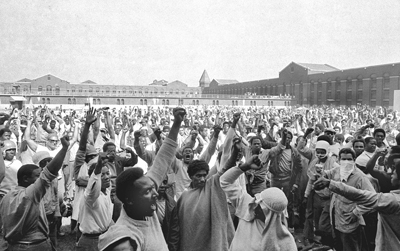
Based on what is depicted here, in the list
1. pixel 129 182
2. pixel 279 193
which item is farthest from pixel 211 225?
pixel 129 182

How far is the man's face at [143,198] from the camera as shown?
2.04 metres

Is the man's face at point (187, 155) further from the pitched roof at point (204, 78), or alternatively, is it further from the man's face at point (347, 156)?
the pitched roof at point (204, 78)

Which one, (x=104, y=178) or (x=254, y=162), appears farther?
(x=104, y=178)

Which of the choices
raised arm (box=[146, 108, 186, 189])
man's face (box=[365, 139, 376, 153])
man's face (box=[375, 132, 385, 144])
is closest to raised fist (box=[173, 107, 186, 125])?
raised arm (box=[146, 108, 186, 189])

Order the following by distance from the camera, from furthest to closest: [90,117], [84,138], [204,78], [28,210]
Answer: [204,78] < [84,138] < [90,117] < [28,210]

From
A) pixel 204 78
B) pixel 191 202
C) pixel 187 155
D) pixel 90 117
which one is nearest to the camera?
pixel 90 117

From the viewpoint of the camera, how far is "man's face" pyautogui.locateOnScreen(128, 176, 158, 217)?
2045 mm

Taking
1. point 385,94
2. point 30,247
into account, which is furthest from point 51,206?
point 385,94

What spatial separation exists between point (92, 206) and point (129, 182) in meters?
1.95

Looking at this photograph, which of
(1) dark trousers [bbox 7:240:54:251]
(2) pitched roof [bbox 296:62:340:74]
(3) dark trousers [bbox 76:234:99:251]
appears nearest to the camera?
(1) dark trousers [bbox 7:240:54:251]

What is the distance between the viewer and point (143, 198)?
6.75 ft

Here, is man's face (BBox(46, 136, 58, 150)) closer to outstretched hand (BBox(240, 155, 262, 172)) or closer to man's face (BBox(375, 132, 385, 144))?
outstretched hand (BBox(240, 155, 262, 172))

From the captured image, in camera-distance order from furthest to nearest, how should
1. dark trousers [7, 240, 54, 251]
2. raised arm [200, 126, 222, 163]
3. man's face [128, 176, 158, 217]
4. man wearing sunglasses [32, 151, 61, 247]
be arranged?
man wearing sunglasses [32, 151, 61, 247] → raised arm [200, 126, 222, 163] → dark trousers [7, 240, 54, 251] → man's face [128, 176, 158, 217]

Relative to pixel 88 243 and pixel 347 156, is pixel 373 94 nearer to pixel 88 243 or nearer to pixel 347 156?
pixel 347 156
